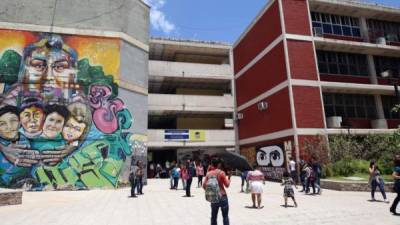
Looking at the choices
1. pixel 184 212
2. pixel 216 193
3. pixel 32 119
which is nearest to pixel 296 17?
pixel 184 212

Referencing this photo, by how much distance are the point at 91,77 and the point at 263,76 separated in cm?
1322

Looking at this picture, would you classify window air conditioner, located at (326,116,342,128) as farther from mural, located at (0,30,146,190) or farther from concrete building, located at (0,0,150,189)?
mural, located at (0,30,146,190)

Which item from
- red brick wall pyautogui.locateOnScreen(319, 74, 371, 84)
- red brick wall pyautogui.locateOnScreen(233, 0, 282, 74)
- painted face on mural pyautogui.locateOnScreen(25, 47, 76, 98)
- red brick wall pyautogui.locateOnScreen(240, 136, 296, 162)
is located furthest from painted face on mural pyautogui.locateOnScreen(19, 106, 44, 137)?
red brick wall pyautogui.locateOnScreen(319, 74, 371, 84)

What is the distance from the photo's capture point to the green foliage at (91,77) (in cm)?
1820

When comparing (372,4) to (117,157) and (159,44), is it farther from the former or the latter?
(117,157)

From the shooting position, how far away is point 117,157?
18016 mm

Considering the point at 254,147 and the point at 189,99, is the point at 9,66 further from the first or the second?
the point at 254,147

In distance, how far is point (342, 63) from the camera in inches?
925

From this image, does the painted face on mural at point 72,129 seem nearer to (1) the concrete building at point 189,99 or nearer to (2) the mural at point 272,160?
(1) the concrete building at point 189,99

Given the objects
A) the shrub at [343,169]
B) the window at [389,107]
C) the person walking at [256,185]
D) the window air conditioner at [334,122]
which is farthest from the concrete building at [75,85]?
the window at [389,107]

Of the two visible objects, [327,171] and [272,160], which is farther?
[272,160]

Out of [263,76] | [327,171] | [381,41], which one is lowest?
[327,171]

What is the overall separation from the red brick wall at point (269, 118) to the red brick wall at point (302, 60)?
157cm

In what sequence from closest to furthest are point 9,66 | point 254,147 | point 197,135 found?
point 9,66, point 254,147, point 197,135
